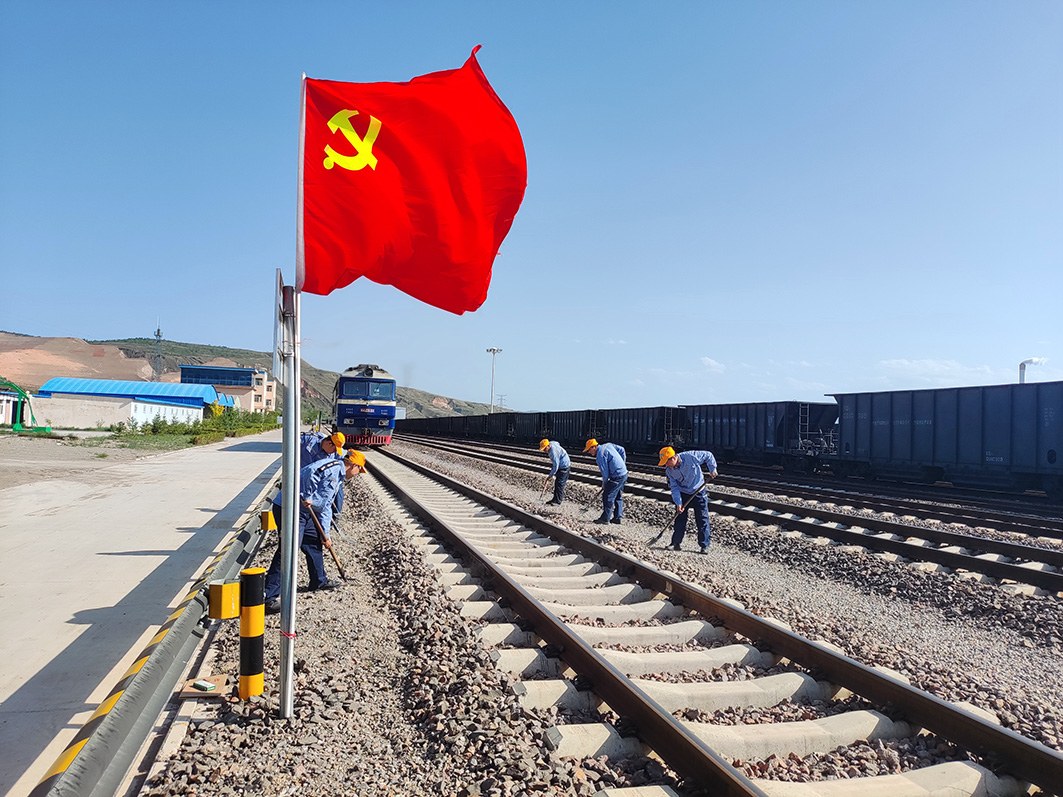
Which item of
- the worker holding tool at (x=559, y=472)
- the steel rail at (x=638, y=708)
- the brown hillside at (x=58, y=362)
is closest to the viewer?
the steel rail at (x=638, y=708)

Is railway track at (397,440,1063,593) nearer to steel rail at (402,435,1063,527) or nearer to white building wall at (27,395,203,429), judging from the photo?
steel rail at (402,435,1063,527)

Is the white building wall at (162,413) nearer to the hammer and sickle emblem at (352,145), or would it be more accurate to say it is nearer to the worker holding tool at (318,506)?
the worker holding tool at (318,506)

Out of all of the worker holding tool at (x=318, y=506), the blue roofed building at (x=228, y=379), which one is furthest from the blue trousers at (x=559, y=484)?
the blue roofed building at (x=228, y=379)

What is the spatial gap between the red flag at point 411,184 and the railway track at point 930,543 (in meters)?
7.05

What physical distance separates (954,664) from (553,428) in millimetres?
42821

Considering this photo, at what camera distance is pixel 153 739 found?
394 cm

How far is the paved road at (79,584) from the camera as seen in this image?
4.41 m

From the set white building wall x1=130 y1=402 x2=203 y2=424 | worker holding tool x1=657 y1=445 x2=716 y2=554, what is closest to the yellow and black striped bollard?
worker holding tool x1=657 y1=445 x2=716 y2=554

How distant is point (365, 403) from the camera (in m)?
30.6

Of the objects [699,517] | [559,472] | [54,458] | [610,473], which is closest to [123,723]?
[699,517]

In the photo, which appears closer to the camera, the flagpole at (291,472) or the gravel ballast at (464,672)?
the gravel ballast at (464,672)

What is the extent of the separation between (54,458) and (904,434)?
92.1 feet

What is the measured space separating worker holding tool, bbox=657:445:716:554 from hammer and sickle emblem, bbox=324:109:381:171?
643cm

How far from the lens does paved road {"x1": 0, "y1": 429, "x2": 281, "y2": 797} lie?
4.41 m
